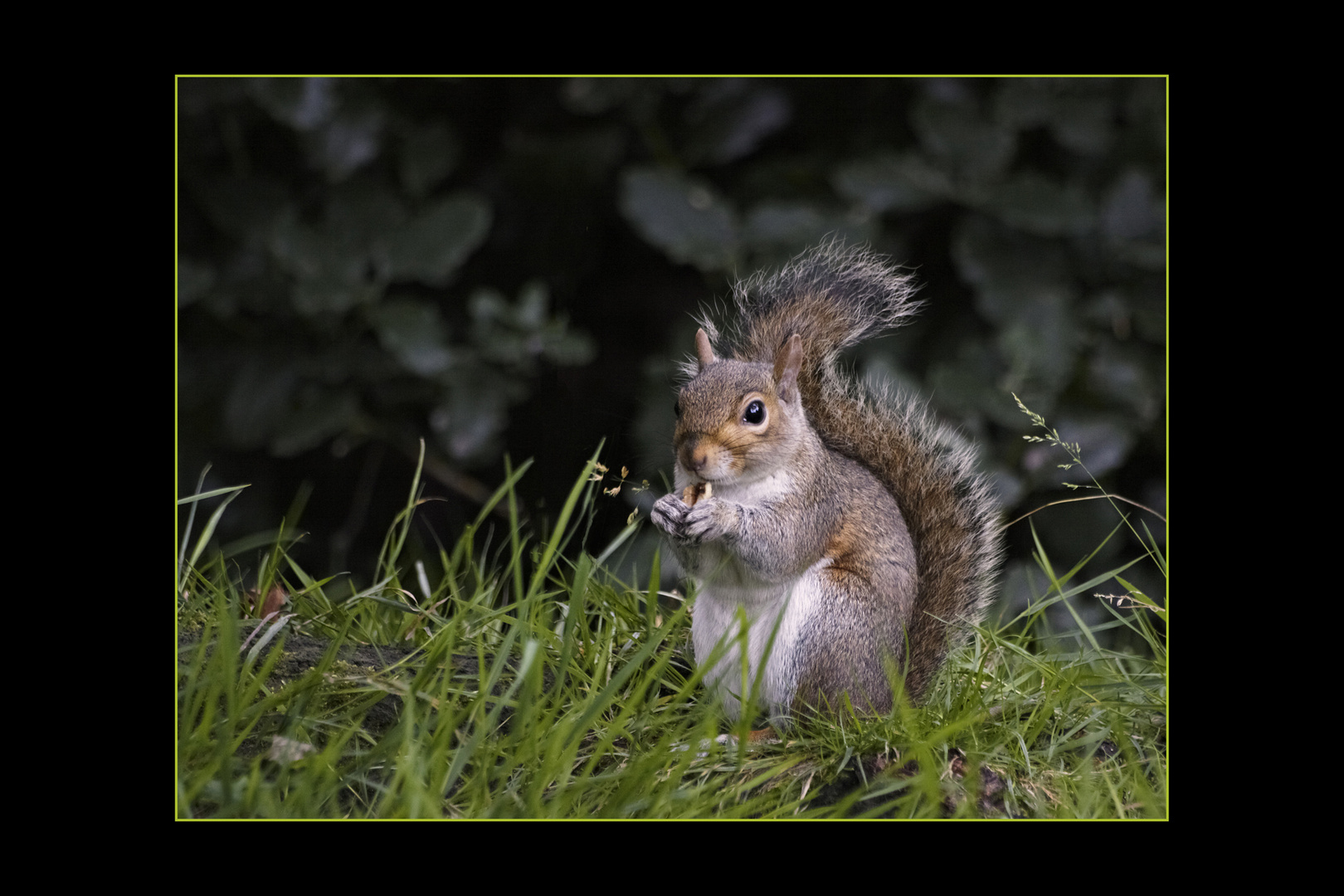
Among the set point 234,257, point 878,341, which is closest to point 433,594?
point 234,257

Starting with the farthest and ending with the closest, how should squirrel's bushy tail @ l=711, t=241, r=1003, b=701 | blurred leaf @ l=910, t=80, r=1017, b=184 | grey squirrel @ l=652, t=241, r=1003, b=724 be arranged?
1. blurred leaf @ l=910, t=80, r=1017, b=184
2. squirrel's bushy tail @ l=711, t=241, r=1003, b=701
3. grey squirrel @ l=652, t=241, r=1003, b=724

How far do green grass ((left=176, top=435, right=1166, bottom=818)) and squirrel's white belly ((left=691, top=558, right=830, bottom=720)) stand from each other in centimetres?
5

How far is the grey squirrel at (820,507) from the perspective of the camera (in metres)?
1.27

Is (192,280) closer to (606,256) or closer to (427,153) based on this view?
(427,153)

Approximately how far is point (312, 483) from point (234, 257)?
1.18 feet

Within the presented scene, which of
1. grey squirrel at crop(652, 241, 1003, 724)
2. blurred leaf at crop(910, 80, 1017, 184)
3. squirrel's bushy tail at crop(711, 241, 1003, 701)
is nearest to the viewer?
grey squirrel at crop(652, 241, 1003, 724)

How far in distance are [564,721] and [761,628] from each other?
0.84 ft

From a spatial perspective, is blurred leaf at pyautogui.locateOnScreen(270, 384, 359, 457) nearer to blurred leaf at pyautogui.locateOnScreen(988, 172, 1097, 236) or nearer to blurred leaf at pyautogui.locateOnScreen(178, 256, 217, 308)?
blurred leaf at pyautogui.locateOnScreen(178, 256, 217, 308)

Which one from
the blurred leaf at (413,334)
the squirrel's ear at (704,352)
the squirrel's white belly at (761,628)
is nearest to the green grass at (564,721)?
the squirrel's white belly at (761,628)

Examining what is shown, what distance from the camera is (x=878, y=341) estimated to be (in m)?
1.68

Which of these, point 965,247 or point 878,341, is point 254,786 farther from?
point 965,247

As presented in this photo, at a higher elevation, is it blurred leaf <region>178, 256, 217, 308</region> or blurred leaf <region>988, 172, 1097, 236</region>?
blurred leaf <region>988, 172, 1097, 236</region>

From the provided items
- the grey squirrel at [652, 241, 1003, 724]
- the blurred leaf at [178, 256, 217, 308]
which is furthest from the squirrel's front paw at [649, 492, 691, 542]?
the blurred leaf at [178, 256, 217, 308]

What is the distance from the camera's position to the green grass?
3.74ft
